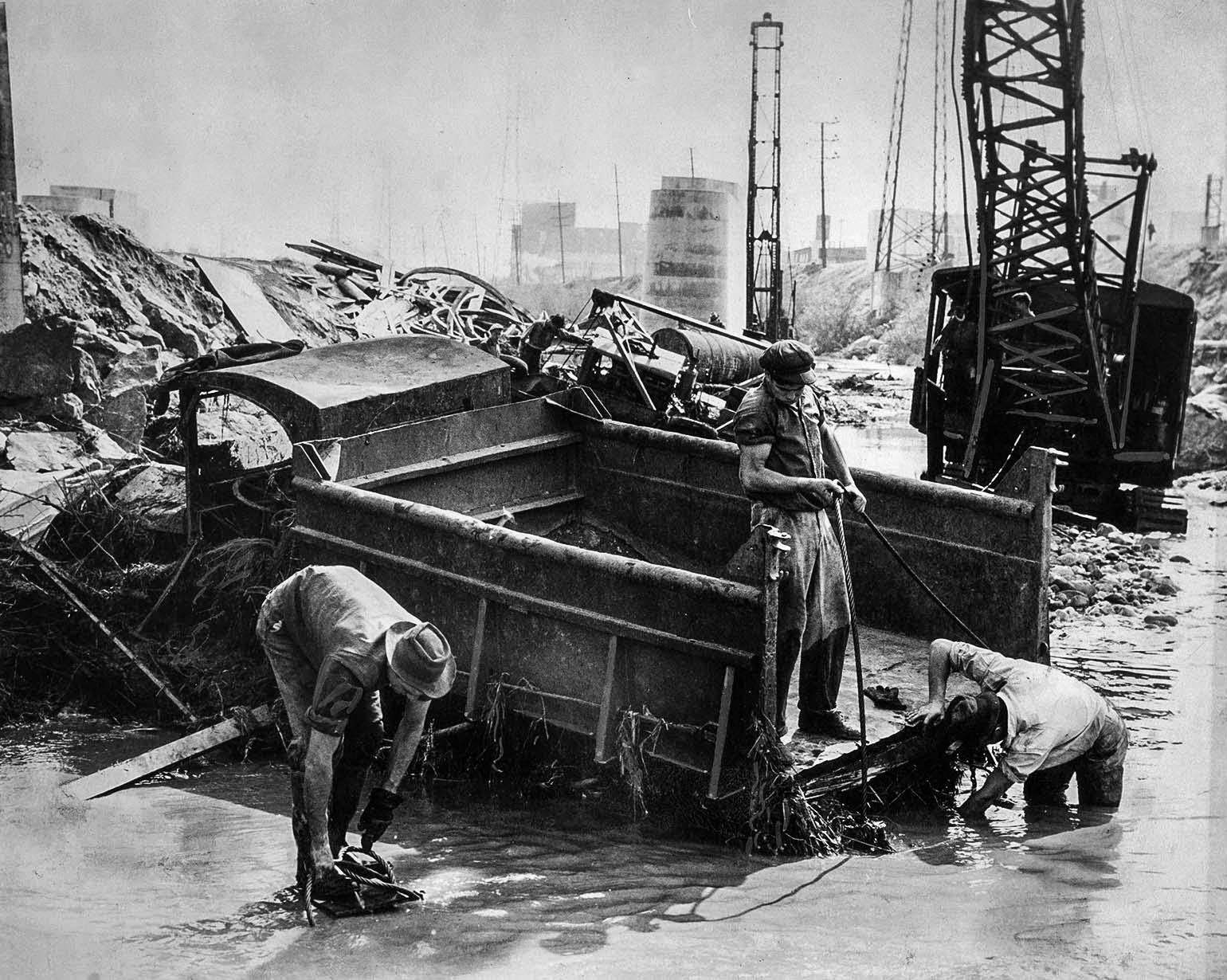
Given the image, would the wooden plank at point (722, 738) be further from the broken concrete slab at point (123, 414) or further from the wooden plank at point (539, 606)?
the broken concrete slab at point (123, 414)

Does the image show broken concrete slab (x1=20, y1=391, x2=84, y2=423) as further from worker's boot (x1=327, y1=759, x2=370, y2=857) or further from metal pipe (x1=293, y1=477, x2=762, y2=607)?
worker's boot (x1=327, y1=759, x2=370, y2=857)

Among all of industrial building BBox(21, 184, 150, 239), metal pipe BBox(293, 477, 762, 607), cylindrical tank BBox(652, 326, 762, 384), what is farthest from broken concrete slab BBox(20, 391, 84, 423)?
cylindrical tank BBox(652, 326, 762, 384)

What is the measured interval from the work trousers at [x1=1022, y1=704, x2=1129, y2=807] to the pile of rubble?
3.02 m

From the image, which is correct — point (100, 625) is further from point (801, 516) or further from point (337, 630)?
point (801, 516)

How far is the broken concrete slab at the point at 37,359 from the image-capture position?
384 inches

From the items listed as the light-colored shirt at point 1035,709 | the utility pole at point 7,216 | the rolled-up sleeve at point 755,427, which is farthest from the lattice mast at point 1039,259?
the utility pole at point 7,216

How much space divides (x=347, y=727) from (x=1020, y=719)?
107 inches

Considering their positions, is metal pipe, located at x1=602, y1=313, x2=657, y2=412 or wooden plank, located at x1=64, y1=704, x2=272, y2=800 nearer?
wooden plank, located at x1=64, y1=704, x2=272, y2=800

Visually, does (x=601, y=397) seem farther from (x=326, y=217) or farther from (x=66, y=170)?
(x=326, y=217)

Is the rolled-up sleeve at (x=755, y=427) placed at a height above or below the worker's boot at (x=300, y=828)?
above

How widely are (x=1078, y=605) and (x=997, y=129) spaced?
Answer: 512cm

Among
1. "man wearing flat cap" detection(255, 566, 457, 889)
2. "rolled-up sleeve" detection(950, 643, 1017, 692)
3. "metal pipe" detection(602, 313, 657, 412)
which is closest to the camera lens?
"man wearing flat cap" detection(255, 566, 457, 889)

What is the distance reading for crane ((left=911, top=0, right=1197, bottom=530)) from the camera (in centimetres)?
1139

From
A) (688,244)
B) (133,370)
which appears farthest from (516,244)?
(133,370)
